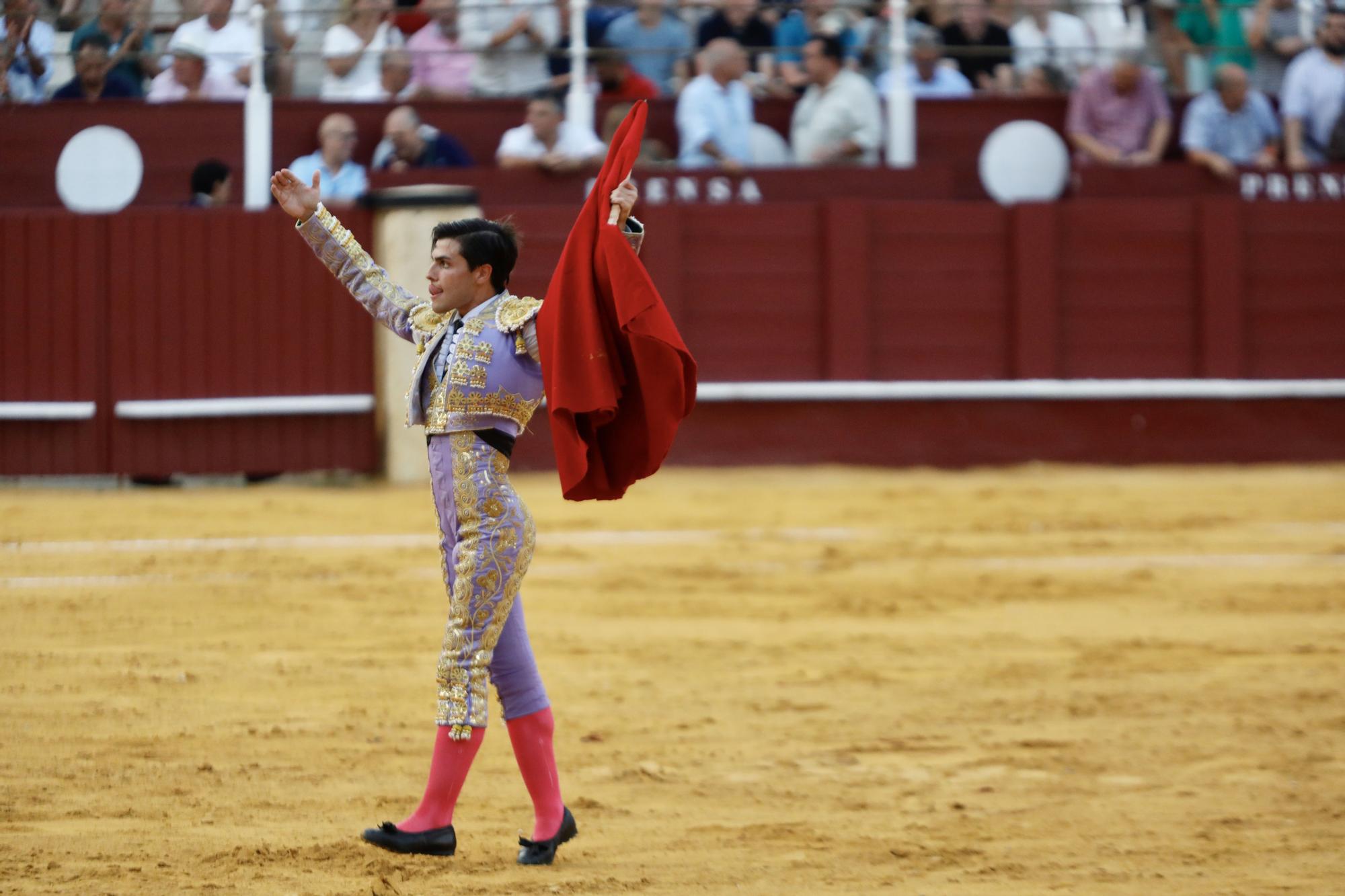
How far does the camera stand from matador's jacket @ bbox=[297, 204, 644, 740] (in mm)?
3379

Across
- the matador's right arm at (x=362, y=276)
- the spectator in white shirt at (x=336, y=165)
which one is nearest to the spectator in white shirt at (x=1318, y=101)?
the spectator in white shirt at (x=336, y=165)

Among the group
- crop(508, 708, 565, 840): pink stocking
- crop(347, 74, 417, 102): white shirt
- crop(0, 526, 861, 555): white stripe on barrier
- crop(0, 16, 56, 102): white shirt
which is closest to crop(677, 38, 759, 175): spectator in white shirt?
crop(347, 74, 417, 102): white shirt

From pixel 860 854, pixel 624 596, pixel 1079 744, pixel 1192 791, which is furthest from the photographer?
pixel 624 596

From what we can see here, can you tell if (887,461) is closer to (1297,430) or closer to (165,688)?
(1297,430)

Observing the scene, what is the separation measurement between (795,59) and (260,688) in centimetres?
664

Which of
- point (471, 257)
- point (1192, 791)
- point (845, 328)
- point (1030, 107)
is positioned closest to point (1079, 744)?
point (1192, 791)

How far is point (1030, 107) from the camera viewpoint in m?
10.9

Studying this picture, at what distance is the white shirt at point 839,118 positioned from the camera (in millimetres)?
10250

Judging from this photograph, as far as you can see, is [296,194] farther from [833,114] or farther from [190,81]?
[190,81]

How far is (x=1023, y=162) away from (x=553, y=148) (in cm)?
295

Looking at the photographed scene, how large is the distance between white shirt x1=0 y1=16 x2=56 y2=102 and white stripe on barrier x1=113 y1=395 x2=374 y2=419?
1890 mm

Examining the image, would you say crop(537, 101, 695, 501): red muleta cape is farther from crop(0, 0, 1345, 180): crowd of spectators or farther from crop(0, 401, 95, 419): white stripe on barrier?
crop(0, 401, 95, 419): white stripe on barrier

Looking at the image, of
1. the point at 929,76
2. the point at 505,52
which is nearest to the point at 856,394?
the point at 929,76

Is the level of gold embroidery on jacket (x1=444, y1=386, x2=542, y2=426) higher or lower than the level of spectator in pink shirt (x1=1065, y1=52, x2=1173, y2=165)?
lower
